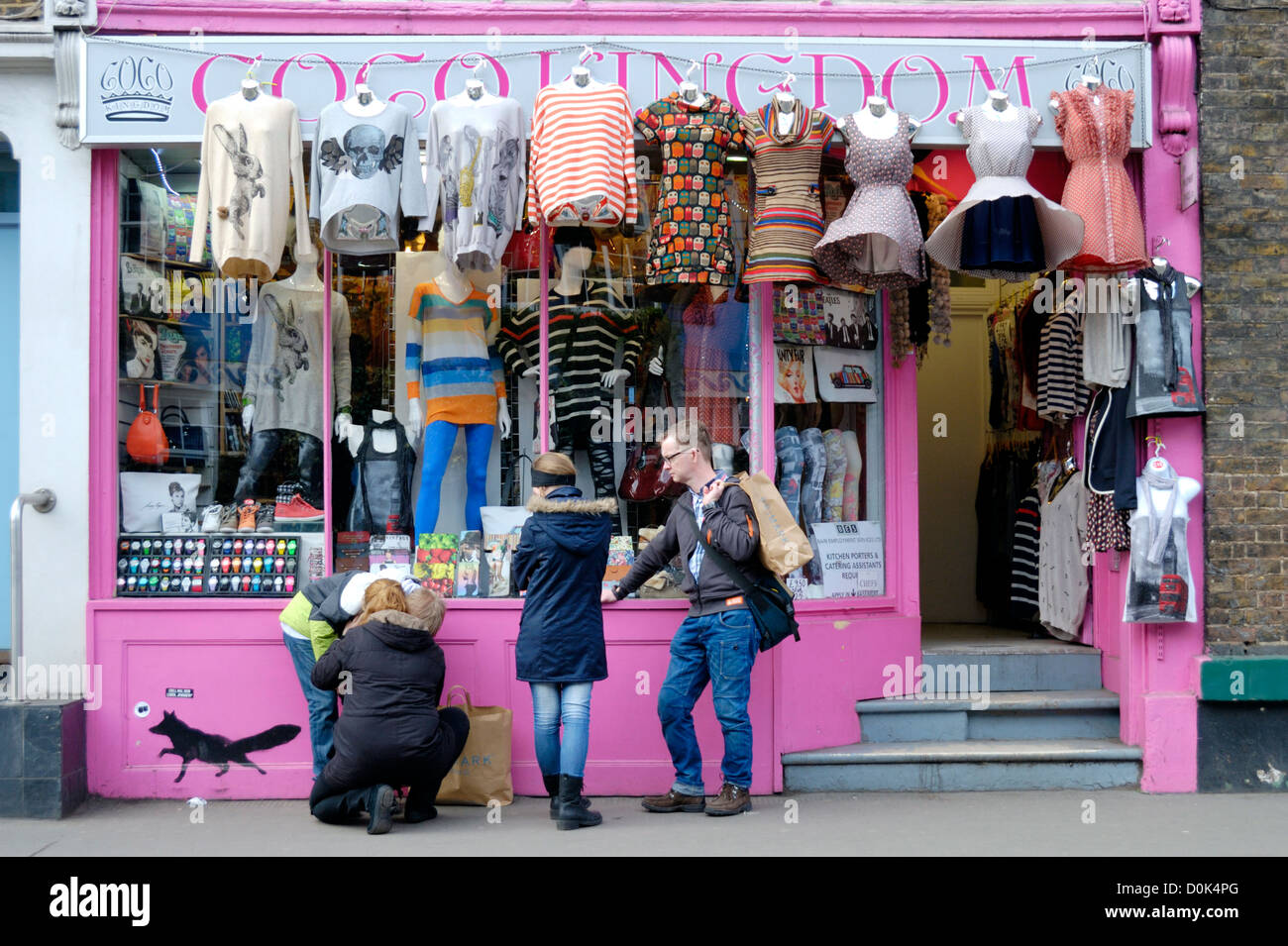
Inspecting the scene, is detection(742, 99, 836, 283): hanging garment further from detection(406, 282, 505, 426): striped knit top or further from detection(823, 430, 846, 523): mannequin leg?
detection(406, 282, 505, 426): striped knit top

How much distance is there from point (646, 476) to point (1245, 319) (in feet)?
12.2

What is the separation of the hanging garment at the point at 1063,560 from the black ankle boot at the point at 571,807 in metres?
3.87

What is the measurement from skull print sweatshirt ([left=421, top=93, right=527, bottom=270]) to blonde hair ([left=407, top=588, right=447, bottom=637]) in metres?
1.97

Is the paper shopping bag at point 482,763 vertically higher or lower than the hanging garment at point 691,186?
lower

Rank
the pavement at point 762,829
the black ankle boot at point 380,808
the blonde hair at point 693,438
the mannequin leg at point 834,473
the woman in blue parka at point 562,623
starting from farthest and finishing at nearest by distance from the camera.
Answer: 1. the mannequin leg at point 834,473
2. the blonde hair at point 693,438
3. the woman in blue parka at point 562,623
4. the black ankle boot at point 380,808
5. the pavement at point 762,829

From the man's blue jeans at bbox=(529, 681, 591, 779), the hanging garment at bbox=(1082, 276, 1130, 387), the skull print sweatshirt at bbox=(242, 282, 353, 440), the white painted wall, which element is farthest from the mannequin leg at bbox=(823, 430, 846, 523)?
the white painted wall

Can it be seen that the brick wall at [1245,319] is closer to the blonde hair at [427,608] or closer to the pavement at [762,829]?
the pavement at [762,829]


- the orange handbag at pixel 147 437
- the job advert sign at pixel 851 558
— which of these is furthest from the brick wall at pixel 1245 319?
the orange handbag at pixel 147 437

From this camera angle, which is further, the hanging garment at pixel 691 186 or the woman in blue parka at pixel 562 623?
the hanging garment at pixel 691 186

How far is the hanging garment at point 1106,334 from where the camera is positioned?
290 inches

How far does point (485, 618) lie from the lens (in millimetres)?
7402

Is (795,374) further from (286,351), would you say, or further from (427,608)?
(286,351)

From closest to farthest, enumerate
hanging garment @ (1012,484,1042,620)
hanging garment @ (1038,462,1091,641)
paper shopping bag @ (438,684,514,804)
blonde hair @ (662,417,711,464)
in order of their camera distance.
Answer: blonde hair @ (662,417,711,464)
paper shopping bag @ (438,684,514,804)
hanging garment @ (1038,462,1091,641)
hanging garment @ (1012,484,1042,620)

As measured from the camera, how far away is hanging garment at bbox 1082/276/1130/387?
24.2ft
